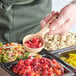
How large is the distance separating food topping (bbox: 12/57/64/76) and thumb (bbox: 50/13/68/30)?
0.42 metres

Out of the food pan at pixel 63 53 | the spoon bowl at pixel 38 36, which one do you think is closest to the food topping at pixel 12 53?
the spoon bowl at pixel 38 36

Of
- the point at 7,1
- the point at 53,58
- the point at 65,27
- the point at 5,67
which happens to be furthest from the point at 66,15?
the point at 5,67

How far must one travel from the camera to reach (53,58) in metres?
1.85

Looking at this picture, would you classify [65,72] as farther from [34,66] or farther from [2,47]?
[2,47]

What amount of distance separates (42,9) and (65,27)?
1.54 feet

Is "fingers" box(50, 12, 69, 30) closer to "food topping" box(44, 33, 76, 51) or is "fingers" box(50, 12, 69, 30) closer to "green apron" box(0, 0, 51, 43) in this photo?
"food topping" box(44, 33, 76, 51)

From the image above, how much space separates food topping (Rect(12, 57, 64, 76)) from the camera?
1565mm

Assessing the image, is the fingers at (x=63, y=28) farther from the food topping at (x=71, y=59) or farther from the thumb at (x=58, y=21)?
the food topping at (x=71, y=59)

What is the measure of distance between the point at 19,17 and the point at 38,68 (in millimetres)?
929

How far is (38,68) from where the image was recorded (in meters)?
1.59

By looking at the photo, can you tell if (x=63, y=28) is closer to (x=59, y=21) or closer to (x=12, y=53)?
(x=59, y=21)

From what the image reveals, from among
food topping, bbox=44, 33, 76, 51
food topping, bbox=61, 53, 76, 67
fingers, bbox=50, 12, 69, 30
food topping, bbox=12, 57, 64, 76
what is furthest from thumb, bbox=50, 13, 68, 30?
food topping, bbox=12, 57, 64, 76

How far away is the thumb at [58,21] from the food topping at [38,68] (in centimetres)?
42

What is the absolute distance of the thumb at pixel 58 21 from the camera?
2039mm
